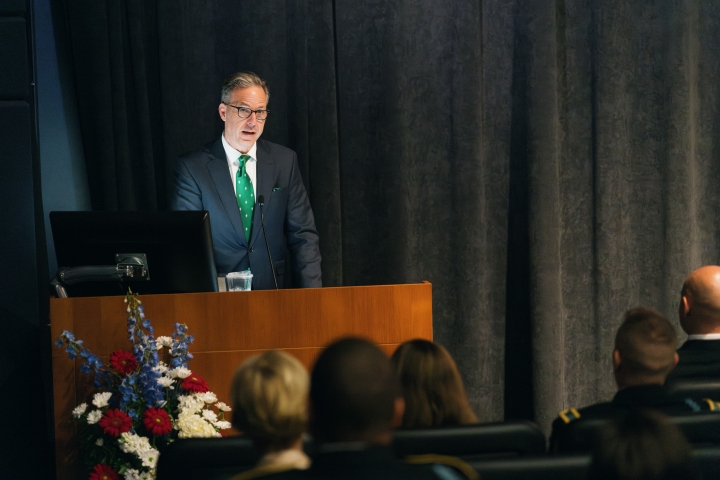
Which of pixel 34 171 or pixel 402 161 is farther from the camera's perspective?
pixel 402 161

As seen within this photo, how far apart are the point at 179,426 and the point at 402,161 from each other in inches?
85.9

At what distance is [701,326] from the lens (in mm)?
2697

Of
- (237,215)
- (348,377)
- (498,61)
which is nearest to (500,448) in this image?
(348,377)

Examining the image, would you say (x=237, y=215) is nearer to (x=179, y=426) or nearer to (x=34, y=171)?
(x=34, y=171)

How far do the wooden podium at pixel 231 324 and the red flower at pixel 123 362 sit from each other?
0.28 feet

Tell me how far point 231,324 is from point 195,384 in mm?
247

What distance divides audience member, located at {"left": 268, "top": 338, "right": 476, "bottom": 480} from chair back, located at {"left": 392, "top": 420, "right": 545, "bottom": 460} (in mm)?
376

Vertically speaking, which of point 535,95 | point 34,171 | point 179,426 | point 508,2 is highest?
point 508,2

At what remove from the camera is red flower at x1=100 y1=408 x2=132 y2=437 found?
2.61 metres

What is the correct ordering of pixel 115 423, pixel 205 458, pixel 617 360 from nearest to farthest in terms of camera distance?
pixel 205 458, pixel 617 360, pixel 115 423

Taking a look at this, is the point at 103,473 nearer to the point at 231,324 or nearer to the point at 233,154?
the point at 231,324

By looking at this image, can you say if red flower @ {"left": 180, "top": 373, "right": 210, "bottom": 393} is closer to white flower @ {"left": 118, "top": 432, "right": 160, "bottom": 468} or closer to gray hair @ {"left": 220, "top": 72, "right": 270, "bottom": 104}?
white flower @ {"left": 118, "top": 432, "right": 160, "bottom": 468}

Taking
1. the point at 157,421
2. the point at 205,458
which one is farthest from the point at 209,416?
the point at 205,458

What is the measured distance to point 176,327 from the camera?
9.00ft
